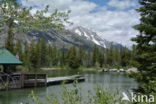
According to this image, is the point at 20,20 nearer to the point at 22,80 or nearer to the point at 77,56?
the point at 22,80

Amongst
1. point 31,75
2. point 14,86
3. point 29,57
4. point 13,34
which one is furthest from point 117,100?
point 29,57

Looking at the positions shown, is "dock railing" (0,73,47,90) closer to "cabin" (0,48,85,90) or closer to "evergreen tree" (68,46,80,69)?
"cabin" (0,48,85,90)

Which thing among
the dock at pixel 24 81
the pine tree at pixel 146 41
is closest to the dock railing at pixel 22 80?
the dock at pixel 24 81

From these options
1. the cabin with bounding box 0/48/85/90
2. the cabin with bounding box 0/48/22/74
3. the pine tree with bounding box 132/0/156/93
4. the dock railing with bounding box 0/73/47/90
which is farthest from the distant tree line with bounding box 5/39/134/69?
the pine tree with bounding box 132/0/156/93

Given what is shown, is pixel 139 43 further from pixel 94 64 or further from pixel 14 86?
pixel 94 64

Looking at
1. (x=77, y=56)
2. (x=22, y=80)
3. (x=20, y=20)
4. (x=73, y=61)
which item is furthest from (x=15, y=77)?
(x=77, y=56)

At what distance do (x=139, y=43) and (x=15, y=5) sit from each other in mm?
14136

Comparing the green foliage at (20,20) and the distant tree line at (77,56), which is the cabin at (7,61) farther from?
the distant tree line at (77,56)

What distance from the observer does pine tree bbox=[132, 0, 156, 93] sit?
17422mm

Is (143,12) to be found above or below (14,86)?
above

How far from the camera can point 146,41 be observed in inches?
725

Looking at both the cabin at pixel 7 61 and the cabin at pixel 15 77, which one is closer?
the cabin at pixel 15 77

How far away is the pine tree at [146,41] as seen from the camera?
17.4m

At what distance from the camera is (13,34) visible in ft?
18.5
